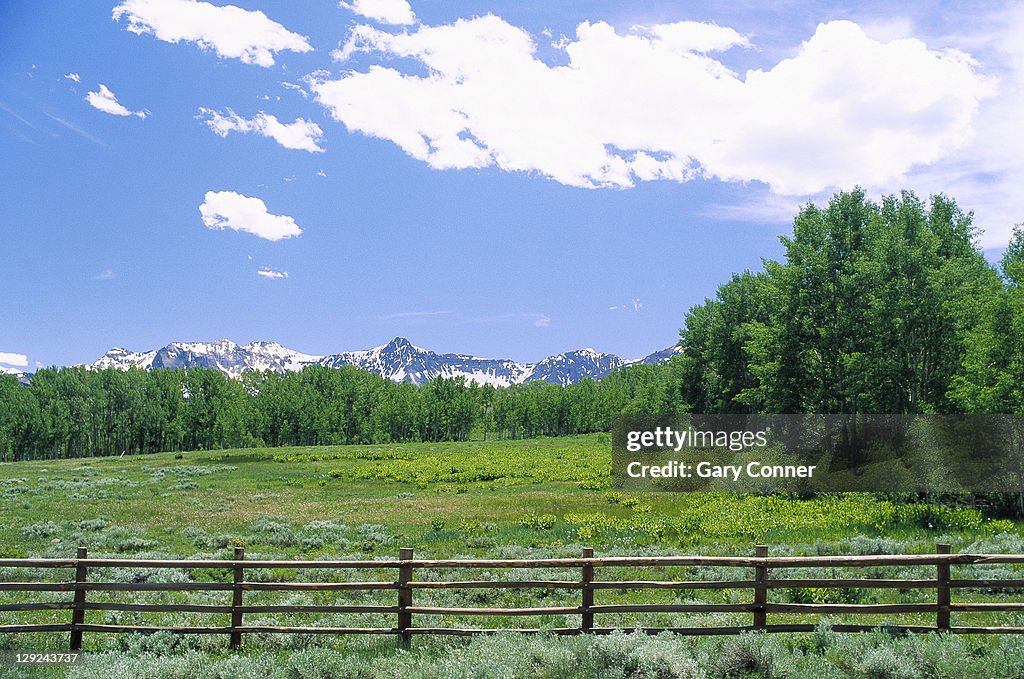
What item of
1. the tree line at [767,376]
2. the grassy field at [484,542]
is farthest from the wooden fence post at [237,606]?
the tree line at [767,376]

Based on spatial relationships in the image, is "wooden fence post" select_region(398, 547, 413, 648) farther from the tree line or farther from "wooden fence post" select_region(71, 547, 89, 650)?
the tree line

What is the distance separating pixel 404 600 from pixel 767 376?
37.8 metres

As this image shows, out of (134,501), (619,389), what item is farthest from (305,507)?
(619,389)

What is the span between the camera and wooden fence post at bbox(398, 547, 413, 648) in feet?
36.8

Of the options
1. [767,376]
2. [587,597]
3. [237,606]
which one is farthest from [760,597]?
[767,376]

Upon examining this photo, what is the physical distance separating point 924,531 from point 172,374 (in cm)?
14524

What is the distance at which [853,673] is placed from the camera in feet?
30.5

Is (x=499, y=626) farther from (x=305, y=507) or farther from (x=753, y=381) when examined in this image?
(x=753, y=381)

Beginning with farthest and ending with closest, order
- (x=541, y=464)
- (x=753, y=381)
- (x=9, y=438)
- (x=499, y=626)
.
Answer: (x=9, y=438) < (x=753, y=381) < (x=541, y=464) < (x=499, y=626)

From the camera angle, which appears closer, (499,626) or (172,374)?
(499,626)

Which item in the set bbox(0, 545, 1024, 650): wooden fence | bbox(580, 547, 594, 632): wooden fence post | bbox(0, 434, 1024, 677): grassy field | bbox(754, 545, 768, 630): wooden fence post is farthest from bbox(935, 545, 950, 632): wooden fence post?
bbox(580, 547, 594, 632): wooden fence post

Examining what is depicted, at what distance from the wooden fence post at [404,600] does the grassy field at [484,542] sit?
0.97 ft

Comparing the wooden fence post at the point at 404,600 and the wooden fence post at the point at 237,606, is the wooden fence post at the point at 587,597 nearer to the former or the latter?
the wooden fence post at the point at 404,600

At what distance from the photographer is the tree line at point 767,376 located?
34.2 meters
